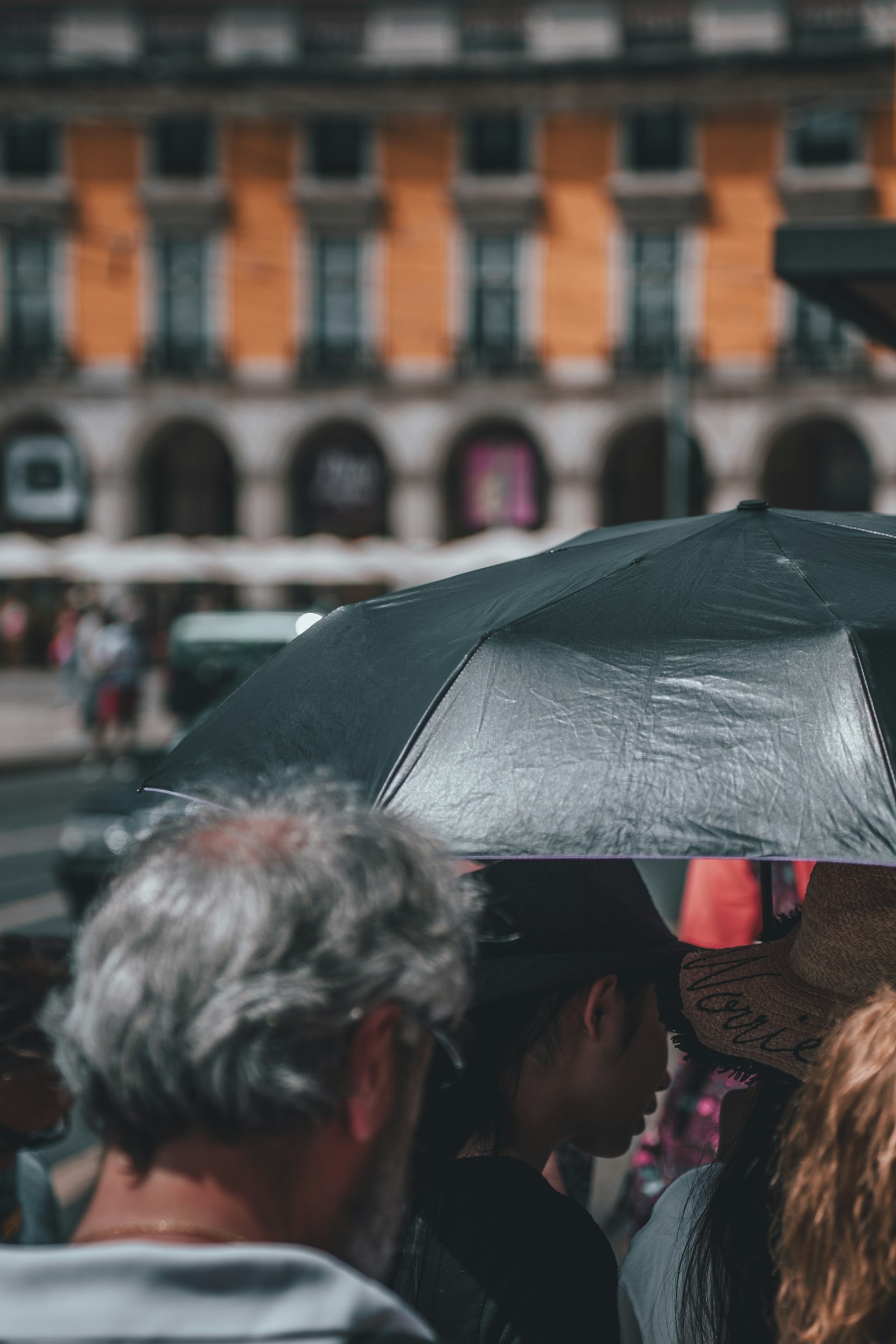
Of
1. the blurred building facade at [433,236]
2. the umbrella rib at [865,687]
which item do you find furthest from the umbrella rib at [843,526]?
the blurred building facade at [433,236]

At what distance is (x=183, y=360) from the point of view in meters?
31.5

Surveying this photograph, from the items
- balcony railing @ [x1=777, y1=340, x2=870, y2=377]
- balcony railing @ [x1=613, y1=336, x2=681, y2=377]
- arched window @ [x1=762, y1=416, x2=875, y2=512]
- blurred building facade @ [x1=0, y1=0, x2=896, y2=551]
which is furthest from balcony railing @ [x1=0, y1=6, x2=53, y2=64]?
arched window @ [x1=762, y1=416, x2=875, y2=512]

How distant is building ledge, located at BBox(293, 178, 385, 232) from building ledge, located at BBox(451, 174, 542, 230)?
1.79 meters

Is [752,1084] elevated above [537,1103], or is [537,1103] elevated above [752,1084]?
[752,1084]

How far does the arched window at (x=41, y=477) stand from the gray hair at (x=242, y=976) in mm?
32236

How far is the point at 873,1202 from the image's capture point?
3.65 ft

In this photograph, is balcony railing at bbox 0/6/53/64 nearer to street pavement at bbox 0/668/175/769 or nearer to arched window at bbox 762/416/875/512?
street pavement at bbox 0/668/175/769

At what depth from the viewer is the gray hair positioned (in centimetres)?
107

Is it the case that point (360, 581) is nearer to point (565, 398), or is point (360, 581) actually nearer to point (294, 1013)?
point (565, 398)

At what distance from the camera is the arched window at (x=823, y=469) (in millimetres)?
33250

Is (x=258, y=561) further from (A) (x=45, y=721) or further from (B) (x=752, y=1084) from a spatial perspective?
(B) (x=752, y=1084)

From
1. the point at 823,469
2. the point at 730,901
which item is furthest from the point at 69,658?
the point at 730,901

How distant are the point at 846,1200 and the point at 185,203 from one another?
3218 cm

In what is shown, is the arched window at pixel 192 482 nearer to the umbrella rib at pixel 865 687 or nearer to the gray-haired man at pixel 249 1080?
the umbrella rib at pixel 865 687
